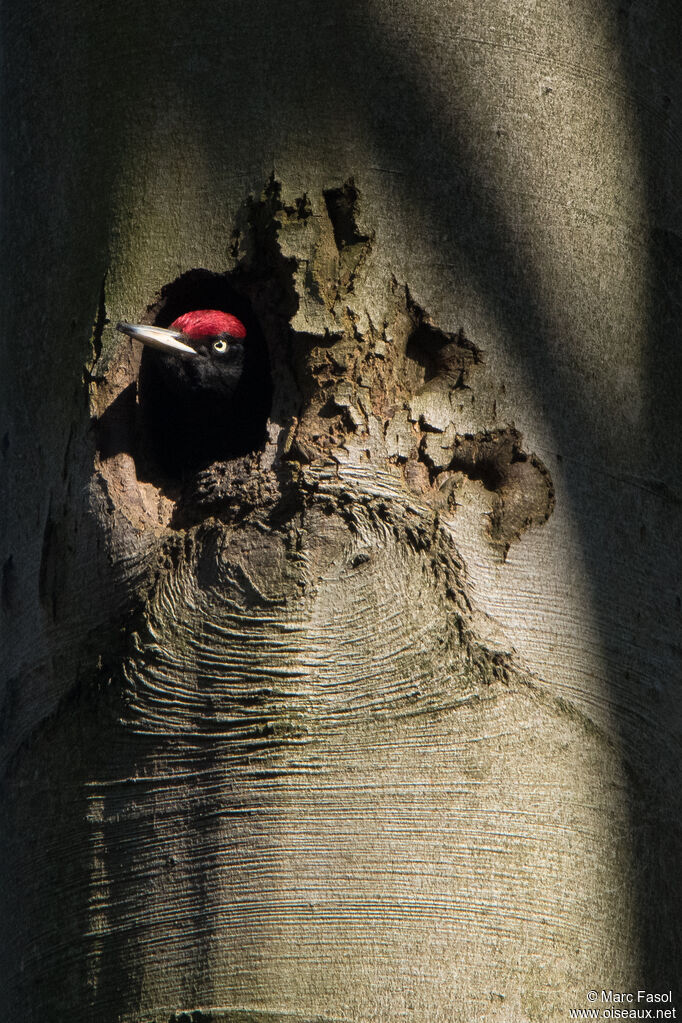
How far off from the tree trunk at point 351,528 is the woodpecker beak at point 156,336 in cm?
3

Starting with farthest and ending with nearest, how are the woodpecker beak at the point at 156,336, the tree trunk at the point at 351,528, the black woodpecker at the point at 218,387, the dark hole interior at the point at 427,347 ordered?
the black woodpecker at the point at 218,387
the woodpecker beak at the point at 156,336
the dark hole interior at the point at 427,347
the tree trunk at the point at 351,528

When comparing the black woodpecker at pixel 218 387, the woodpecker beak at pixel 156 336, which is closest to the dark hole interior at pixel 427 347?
the woodpecker beak at pixel 156 336

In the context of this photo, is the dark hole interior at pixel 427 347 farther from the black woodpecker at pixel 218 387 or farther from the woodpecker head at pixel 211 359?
the woodpecker head at pixel 211 359

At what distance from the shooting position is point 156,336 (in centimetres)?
232

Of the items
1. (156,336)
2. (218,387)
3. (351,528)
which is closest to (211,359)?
(218,387)

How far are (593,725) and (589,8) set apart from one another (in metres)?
1.21

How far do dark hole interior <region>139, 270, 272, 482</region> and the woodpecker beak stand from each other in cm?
5

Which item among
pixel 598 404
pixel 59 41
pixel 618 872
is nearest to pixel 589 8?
pixel 598 404

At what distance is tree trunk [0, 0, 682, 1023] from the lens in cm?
165

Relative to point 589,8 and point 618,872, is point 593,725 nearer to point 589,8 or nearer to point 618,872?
point 618,872

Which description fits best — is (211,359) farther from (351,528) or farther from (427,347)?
(351,528)

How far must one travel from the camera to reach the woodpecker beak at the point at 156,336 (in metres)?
2.14

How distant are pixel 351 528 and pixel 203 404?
226 centimetres

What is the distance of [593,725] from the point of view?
1.78 metres
